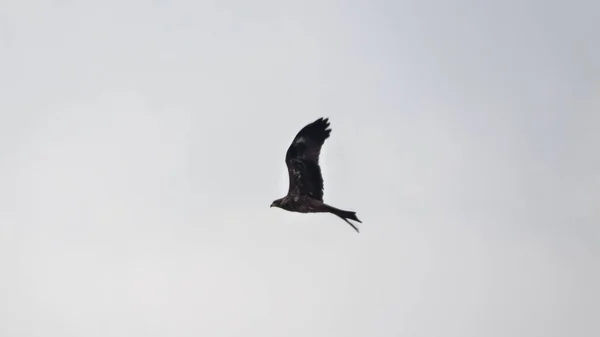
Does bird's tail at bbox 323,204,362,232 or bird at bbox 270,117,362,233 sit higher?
bird at bbox 270,117,362,233

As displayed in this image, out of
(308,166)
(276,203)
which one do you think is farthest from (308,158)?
(276,203)

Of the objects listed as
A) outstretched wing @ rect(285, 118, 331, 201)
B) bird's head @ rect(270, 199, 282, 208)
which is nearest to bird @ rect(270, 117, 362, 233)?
outstretched wing @ rect(285, 118, 331, 201)

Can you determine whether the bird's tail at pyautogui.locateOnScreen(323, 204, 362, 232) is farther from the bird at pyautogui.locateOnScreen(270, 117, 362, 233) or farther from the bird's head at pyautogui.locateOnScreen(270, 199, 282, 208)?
the bird's head at pyautogui.locateOnScreen(270, 199, 282, 208)

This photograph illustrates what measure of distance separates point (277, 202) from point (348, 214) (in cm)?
321

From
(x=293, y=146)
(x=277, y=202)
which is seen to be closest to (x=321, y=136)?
(x=293, y=146)

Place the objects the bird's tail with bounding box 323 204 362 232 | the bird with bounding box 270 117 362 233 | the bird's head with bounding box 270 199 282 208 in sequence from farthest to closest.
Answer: the bird's head with bounding box 270 199 282 208 → the bird with bounding box 270 117 362 233 → the bird's tail with bounding box 323 204 362 232

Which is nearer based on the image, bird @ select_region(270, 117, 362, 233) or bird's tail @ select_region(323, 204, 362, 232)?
bird's tail @ select_region(323, 204, 362, 232)

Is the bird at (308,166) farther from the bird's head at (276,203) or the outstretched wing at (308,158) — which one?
the bird's head at (276,203)

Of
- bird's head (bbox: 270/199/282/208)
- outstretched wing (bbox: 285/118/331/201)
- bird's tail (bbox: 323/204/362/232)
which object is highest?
outstretched wing (bbox: 285/118/331/201)

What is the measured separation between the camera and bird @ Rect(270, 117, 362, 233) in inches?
721

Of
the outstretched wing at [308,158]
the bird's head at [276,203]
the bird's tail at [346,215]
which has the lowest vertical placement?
the bird's tail at [346,215]

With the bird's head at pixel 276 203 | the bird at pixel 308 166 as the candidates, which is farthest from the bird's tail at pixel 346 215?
the bird's head at pixel 276 203

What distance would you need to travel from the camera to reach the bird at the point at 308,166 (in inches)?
721

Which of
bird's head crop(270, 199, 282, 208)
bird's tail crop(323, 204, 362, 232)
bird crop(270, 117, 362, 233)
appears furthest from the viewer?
bird's head crop(270, 199, 282, 208)
